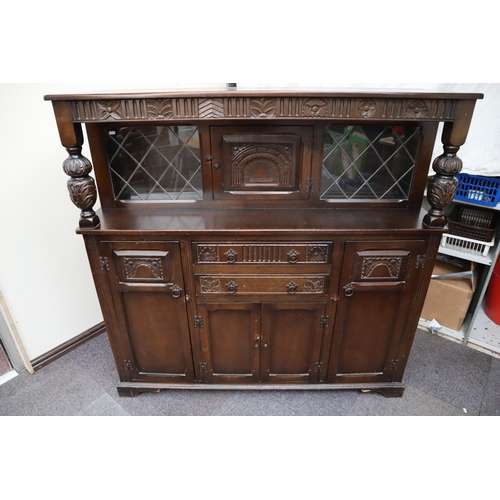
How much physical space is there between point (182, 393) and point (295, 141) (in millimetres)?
1460

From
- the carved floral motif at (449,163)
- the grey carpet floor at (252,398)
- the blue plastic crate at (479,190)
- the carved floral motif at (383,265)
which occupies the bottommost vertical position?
the grey carpet floor at (252,398)

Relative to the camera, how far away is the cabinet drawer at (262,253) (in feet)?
4.72

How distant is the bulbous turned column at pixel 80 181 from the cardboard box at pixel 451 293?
2.10 meters

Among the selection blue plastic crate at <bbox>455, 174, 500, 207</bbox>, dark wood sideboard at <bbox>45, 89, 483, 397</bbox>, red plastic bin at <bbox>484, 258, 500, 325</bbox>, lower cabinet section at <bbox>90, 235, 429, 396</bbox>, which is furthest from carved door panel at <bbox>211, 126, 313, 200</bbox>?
red plastic bin at <bbox>484, 258, 500, 325</bbox>

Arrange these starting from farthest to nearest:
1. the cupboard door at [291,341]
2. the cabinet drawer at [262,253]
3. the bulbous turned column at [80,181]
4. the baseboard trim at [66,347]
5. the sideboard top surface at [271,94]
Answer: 1. the baseboard trim at [66,347]
2. the cupboard door at [291,341]
3. the cabinet drawer at [262,253]
4. the bulbous turned column at [80,181]
5. the sideboard top surface at [271,94]

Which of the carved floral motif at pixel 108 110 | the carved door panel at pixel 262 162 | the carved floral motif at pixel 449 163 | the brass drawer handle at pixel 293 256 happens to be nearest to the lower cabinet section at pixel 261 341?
the brass drawer handle at pixel 293 256

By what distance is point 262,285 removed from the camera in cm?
152

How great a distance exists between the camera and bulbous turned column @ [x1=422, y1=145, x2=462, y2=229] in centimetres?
131

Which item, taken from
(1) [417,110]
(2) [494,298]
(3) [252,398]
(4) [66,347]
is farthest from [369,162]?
(4) [66,347]

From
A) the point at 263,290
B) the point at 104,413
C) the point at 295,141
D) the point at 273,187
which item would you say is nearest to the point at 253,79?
the point at 295,141

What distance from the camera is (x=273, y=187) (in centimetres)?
159

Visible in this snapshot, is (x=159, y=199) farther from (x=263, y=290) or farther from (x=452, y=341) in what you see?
(x=452, y=341)

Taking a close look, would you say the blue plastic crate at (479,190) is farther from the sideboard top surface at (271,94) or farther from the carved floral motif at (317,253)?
the carved floral motif at (317,253)

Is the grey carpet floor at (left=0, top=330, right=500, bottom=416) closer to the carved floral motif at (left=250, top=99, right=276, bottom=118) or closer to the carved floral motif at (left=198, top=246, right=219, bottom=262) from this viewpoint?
the carved floral motif at (left=198, top=246, right=219, bottom=262)
